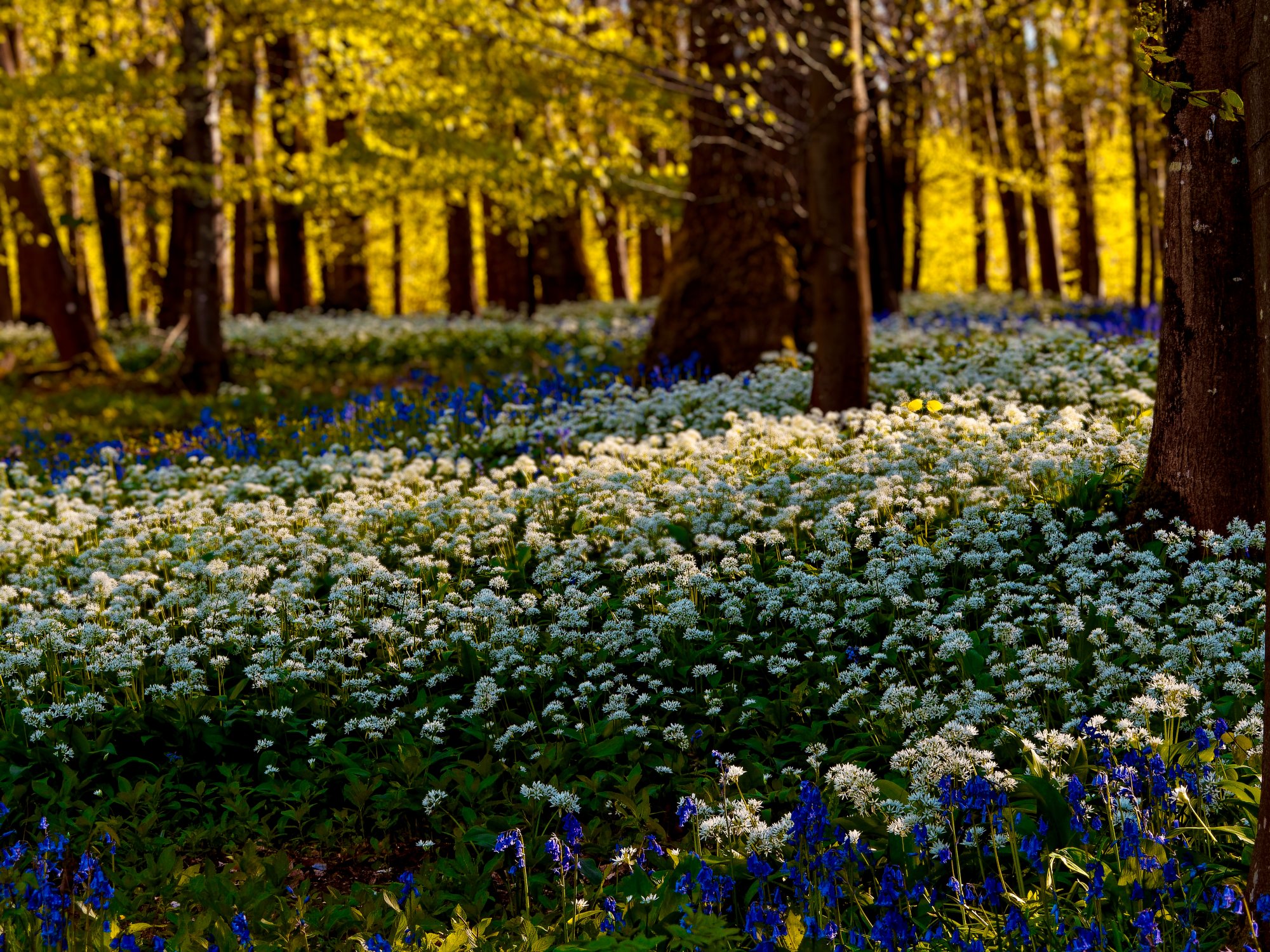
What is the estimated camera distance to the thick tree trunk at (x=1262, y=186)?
306 centimetres

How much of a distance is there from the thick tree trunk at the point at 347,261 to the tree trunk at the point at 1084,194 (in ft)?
52.6

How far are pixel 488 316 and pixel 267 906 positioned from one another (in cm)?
1906

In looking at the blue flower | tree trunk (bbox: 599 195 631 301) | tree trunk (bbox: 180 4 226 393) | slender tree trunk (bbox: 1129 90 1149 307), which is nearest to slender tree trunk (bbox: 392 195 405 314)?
tree trunk (bbox: 599 195 631 301)

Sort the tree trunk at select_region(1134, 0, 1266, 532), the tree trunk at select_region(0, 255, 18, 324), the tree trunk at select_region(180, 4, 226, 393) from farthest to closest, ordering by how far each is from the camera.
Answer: the tree trunk at select_region(0, 255, 18, 324), the tree trunk at select_region(180, 4, 226, 393), the tree trunk at select_region(1134, 0, 1266, 532)

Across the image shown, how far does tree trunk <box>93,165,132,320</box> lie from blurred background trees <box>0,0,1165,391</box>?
0.09 metres

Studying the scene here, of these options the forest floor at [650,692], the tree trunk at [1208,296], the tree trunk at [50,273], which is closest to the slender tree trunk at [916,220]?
the forest floor at [650,692]

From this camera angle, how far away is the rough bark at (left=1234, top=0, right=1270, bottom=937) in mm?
A: 3062

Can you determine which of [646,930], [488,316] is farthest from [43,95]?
[646,930]

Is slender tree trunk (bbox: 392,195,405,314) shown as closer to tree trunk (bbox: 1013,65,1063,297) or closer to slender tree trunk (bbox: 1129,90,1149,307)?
tree trunk (bbox: 1013,65,1063,297)

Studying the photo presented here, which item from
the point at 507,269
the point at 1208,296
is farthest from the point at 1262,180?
the point at 507,269

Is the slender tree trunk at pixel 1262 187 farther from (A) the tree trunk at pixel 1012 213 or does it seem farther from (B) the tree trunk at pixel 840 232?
(A) the tree trunk at pixel 1012 213

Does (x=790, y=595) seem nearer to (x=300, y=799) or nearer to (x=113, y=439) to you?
(x=300, y=799)

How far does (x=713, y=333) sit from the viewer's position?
40.7 ft

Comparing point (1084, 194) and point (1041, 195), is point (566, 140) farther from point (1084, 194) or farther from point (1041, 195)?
point (1084, 194)
